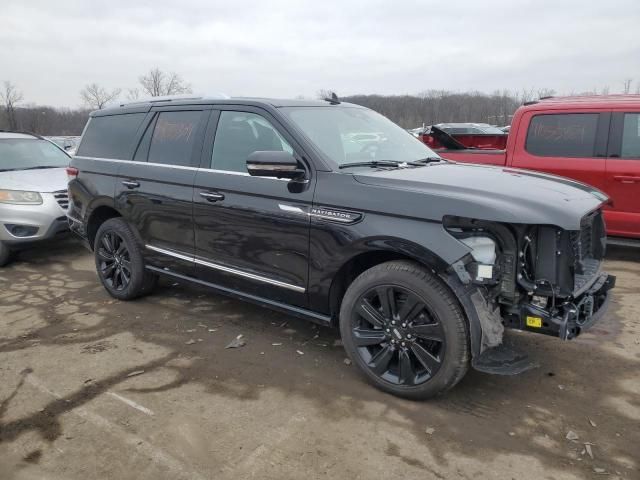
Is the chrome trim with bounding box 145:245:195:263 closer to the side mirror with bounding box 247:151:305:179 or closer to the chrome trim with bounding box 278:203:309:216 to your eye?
the chrome trim with bounding box 278:203:309:216

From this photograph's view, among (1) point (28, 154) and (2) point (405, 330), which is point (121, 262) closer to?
(2) point (405, 330)

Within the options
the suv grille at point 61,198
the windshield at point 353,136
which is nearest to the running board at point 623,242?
the windshield at point 353,136

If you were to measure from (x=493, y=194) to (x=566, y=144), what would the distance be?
3.75 m

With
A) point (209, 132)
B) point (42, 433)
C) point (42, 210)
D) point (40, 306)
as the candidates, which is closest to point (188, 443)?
point (42, 433)

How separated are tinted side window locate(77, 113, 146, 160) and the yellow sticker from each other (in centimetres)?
371

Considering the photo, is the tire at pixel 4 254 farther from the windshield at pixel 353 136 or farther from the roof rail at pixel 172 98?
the windshield at pixel 353 136

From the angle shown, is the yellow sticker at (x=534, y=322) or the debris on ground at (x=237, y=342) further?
the debris on ground at (x=237, y=342)

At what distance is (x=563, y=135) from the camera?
6.05 meters

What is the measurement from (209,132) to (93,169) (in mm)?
1634

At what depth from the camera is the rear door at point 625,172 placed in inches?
221

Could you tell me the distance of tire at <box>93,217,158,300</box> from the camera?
4.85 meters

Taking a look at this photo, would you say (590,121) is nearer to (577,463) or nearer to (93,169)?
(577,463)

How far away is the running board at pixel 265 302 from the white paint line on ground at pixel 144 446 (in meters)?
1.31

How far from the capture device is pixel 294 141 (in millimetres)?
3578
